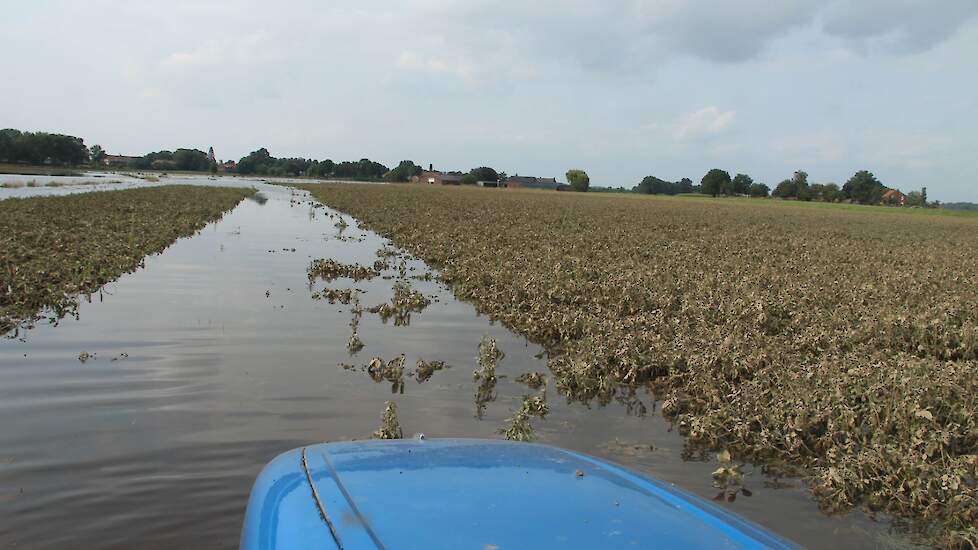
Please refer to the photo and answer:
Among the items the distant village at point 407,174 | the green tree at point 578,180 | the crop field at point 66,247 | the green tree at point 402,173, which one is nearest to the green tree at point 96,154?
the distant village at point 407,174

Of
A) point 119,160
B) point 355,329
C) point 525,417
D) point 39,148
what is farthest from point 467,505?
point 119,160

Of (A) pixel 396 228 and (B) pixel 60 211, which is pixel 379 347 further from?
(B) pixel 60 211

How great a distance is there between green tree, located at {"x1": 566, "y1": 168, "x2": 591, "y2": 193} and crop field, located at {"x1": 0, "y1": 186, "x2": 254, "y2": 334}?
497 feet

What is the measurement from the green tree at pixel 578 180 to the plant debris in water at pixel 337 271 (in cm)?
15987

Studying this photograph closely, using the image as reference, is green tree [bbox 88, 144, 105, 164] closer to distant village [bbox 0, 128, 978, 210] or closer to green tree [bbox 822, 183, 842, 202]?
distant village [bbox 0, 128, 978, 210]

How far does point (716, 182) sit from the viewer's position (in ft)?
456

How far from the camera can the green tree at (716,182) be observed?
139m

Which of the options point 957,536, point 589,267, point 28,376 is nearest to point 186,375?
point 28,376

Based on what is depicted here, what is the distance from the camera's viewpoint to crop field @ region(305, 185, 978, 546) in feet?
17.0

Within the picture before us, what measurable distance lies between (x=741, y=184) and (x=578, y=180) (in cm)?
4514

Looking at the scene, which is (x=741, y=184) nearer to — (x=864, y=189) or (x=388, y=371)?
(x=864, y=189)

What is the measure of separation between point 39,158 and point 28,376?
446 ft

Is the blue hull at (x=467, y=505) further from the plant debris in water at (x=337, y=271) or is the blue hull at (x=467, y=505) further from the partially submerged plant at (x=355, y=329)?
the plant debris in water at (x=337, y=271)

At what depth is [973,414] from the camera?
5781 millimetres
